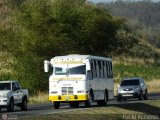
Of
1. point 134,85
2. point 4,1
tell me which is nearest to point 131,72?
point 134,85

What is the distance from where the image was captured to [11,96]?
1474 inches

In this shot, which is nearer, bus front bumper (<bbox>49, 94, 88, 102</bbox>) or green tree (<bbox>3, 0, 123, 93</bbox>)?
bus front bumper (<bbox>49, 94, 88, 102</bbox>)

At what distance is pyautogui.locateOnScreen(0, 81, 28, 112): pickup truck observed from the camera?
37.0 m

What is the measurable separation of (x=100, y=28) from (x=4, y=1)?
8661cm

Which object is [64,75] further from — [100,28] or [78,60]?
[100,28]

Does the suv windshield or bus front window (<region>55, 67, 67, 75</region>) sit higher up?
the suv windshield

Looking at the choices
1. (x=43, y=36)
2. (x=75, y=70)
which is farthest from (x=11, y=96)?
(x=43, y=36)

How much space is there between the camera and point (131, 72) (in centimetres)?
10200

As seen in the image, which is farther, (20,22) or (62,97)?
(20,22)

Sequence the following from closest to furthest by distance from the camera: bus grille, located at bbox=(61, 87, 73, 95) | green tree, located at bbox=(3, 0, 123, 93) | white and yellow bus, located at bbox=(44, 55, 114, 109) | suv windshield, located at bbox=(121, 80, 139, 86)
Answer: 1. white and yellow bus, located at bbox=(44, 55, 114, 109)
2. bus grille, located at bbox=(61, 87, 73, 95)
3. suv windshield, located at bbox=(121, 80, 139, 86)
4. green tree, located at bbox=(3, 0, 123, 93)

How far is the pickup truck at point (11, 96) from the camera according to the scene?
37.0m

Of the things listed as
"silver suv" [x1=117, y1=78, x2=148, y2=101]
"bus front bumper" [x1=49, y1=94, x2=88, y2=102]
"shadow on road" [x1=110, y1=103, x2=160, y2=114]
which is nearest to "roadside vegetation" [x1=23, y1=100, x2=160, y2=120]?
"shadow on road" [x1=110, y1=103, x2=160, y2=114]

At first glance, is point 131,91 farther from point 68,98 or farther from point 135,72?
point 135,72

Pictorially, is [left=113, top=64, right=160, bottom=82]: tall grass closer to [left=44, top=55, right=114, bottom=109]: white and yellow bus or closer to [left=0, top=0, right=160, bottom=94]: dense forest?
[left=0, top=0, right=160, bottom=94]: dense forest
